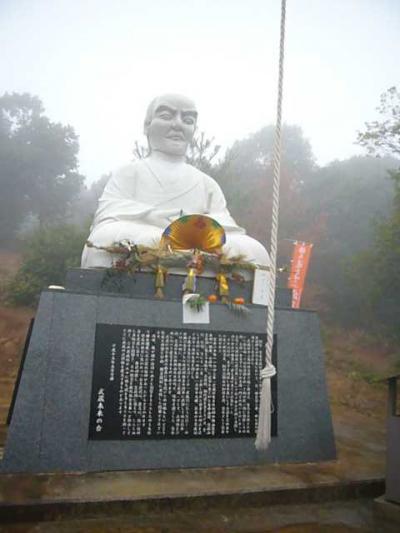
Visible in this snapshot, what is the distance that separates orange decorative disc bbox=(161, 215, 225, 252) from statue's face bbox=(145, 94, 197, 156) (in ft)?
4.81

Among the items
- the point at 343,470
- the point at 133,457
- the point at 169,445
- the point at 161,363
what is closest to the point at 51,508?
the point at 133,457

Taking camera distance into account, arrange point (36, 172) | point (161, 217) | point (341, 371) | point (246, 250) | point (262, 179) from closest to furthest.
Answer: point (246, 250), point (161, 217), point (341, 371), point (262, 179), point (36, 172)

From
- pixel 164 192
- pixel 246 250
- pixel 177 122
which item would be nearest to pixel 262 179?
pixel 177 122

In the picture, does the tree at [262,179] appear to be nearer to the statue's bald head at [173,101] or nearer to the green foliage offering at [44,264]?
the green foliage offering at [44,264]

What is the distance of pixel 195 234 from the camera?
3.37 meters

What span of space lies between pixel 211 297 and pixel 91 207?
22340mm

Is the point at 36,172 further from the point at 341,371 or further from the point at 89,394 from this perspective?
the point at 89,394

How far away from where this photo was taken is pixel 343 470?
292 centimetres

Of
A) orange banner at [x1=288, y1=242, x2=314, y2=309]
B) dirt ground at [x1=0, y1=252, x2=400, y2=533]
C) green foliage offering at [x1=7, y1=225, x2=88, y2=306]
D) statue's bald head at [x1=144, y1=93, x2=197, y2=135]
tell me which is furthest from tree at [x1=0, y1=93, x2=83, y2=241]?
statue's bald head at [x1=144, y1=93, x2=197, y2=135]

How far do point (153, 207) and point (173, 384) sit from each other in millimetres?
1742

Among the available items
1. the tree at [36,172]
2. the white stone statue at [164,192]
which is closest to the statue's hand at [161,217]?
the white stone statue at [164,192]

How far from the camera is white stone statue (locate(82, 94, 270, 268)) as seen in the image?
3580 millimetres

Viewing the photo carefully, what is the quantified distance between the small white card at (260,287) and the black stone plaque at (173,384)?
377 millimetres

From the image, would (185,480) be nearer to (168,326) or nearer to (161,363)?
(161,363)
